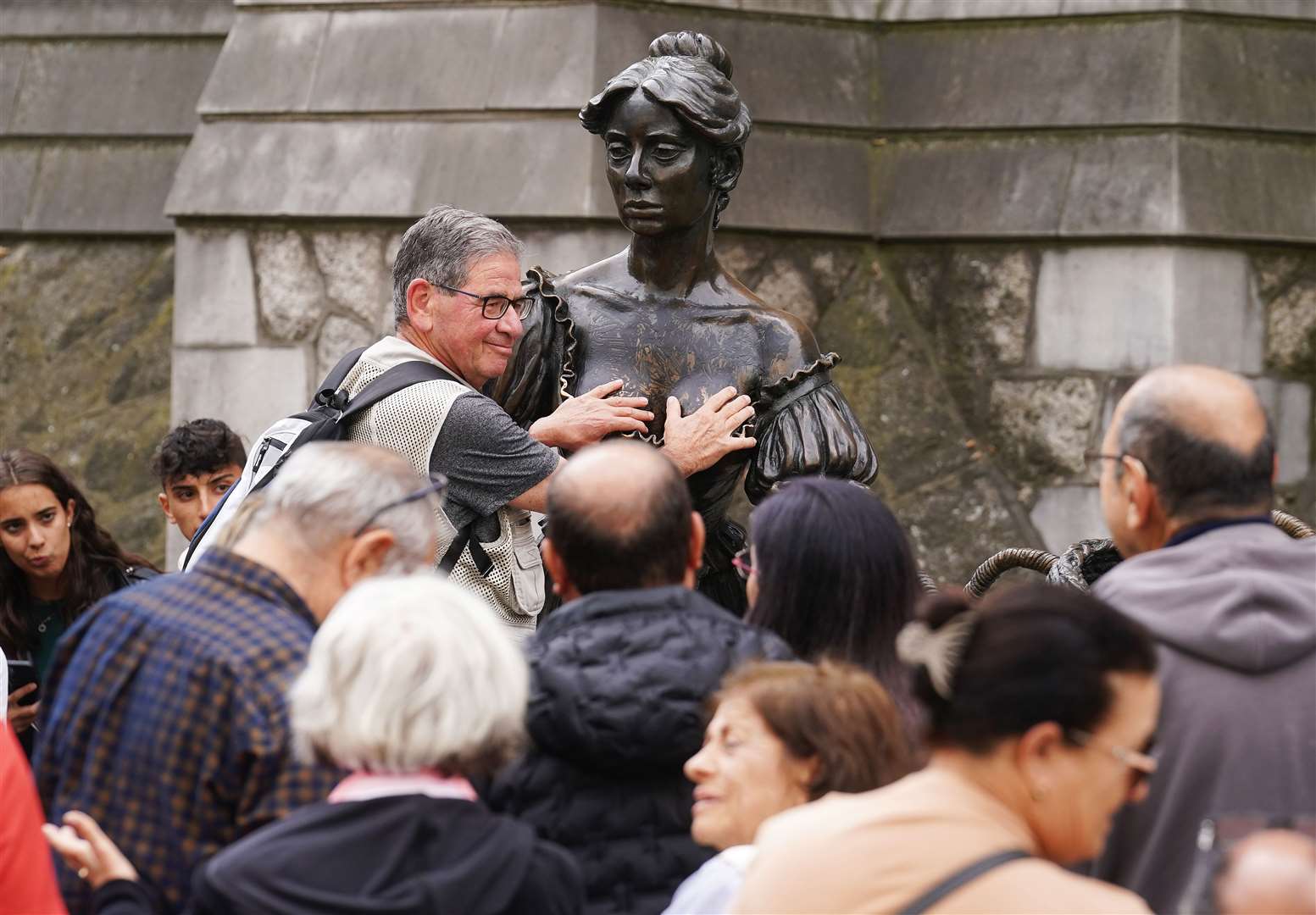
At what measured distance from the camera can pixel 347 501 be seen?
2908 mm

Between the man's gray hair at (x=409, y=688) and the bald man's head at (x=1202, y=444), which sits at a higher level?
the bald man's head at (x=1202, y=444)

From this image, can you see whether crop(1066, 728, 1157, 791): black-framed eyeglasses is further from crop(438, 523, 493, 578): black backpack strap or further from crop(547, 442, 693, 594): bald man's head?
crop(438, 523, 493, 578): black backpack strap

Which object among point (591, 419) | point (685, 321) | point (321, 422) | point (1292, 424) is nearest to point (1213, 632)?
point (591, 419)

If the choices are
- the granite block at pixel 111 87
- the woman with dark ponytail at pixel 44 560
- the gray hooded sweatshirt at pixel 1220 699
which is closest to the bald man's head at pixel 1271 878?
the gray hooded sweatshirt at pixel 1220 699

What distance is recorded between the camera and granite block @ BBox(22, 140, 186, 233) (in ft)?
27.1

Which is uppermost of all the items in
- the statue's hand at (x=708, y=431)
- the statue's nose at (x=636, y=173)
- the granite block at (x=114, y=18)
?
the granite block at (x=114, y=18)

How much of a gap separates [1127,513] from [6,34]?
6747mm

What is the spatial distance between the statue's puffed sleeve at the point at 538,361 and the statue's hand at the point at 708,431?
0.32 m

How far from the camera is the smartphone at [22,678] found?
4.72 metres

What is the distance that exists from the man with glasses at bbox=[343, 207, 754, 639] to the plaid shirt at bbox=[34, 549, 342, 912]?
1.21 m

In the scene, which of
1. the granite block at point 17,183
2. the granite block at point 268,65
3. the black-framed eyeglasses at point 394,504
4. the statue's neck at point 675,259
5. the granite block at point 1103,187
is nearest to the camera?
the black-framed eyeglasses at point 394,504

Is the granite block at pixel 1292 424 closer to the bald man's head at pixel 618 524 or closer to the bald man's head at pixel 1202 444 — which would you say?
the bald man's head at pixel 1202 444

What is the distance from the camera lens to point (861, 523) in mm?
3270

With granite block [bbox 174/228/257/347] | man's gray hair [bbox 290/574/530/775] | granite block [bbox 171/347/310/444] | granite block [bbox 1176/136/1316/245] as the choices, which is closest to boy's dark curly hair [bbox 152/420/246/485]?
granite block [bbox 171/347/310/444]
